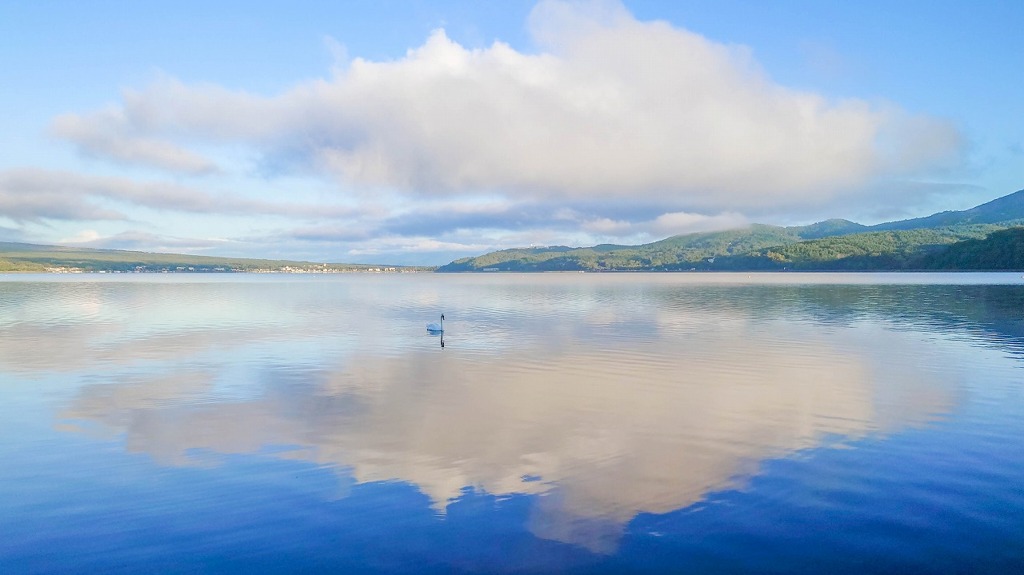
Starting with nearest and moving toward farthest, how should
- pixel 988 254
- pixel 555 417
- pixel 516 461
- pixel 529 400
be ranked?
pixel 516 461
pixel 555 417
pixel 529 400
pixel 988 254

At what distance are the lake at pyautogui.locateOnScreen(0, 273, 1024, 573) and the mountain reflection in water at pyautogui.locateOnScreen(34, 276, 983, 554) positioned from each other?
9 cm

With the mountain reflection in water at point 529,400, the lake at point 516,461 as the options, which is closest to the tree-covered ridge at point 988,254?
the mountain reflection in water at point 529,400

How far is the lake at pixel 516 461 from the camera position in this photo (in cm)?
777

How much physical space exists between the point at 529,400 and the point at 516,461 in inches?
209

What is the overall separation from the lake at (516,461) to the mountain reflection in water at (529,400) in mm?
89

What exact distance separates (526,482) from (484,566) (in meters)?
2.82

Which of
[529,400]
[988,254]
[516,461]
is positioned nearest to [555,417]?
[529,400]

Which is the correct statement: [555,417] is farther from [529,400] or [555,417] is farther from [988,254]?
[988,254]

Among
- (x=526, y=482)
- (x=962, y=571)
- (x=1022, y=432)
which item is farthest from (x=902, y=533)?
(x=1022, y=432)

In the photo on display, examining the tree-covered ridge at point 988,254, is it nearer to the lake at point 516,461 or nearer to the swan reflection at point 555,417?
the lake at point 516,461

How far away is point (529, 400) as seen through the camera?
16594 millimetres

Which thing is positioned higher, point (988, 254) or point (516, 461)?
point (988, 254)

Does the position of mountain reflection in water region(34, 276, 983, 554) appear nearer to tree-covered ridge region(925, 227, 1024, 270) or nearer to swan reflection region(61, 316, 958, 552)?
swan reflection region(61, 316, 958, 552)

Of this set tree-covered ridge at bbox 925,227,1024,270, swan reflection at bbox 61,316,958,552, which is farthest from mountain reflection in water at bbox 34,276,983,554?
tree-covered ridge at bbox 925,227,1024,270
